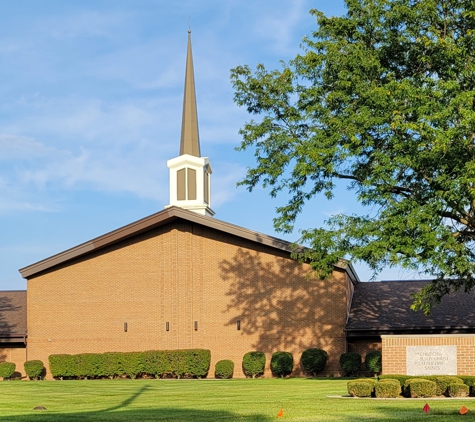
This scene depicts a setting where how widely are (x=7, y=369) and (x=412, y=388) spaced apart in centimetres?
2567

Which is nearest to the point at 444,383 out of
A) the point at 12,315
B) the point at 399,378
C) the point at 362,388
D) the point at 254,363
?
the point at 399,378

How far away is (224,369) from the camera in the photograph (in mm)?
38812

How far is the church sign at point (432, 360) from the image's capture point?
23953 mm

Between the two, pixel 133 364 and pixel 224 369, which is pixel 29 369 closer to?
pixel 133 364

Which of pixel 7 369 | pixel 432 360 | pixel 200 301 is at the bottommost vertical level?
pixel 7 369

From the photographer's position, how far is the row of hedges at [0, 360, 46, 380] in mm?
40906

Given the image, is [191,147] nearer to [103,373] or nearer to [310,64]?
[103,373]

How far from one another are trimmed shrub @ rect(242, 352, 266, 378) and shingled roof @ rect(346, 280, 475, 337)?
419 cm

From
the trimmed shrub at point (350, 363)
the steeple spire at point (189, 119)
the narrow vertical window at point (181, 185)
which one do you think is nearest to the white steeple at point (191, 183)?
the narrow vertical window at point (181, 185)

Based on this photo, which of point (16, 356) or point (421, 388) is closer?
point (421, 388)

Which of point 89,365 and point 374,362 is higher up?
point 374,362

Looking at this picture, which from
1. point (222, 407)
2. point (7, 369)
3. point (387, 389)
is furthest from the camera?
point (7, 369)

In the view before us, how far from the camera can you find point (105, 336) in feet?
136

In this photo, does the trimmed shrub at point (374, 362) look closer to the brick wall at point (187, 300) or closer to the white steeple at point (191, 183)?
the brick wall at point (187, 300)
